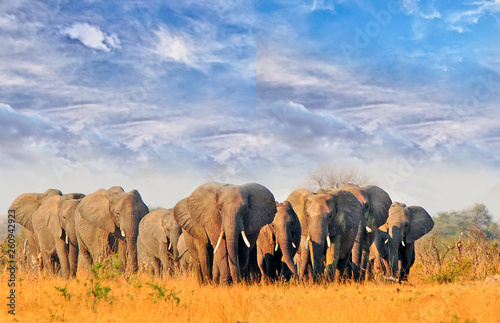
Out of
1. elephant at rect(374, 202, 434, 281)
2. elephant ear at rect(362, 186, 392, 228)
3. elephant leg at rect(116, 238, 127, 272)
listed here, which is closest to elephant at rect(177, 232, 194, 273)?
elephant leg at rect(116, 238, 127, 272)

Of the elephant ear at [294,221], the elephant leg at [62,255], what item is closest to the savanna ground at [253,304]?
the elephant ear at [294,221]

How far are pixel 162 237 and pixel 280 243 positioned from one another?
8.69 metres

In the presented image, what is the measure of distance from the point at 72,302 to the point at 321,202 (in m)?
8.39

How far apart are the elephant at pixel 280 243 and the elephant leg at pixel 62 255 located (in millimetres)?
9755

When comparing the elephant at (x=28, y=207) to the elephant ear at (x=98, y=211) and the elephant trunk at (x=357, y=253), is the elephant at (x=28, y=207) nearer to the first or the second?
the elephant ear at (x=98, y=211)

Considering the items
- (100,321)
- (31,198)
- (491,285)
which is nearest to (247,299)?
(100,321)

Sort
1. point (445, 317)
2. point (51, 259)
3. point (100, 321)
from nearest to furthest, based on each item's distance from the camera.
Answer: point (445, 317) < point (100, 321) < point (51, 259)

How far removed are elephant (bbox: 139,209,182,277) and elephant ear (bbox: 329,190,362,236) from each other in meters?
7.79

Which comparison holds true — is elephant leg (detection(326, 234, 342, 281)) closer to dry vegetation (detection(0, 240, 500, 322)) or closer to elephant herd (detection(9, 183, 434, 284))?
elephant herd (detection(9, 183, 434, 284))

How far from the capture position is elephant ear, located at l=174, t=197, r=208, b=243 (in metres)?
18.5

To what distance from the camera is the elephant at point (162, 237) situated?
2619 centimetres

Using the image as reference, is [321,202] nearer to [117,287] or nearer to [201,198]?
[201,198]

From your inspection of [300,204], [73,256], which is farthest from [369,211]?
[73,256]

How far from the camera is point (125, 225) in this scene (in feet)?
76.3
